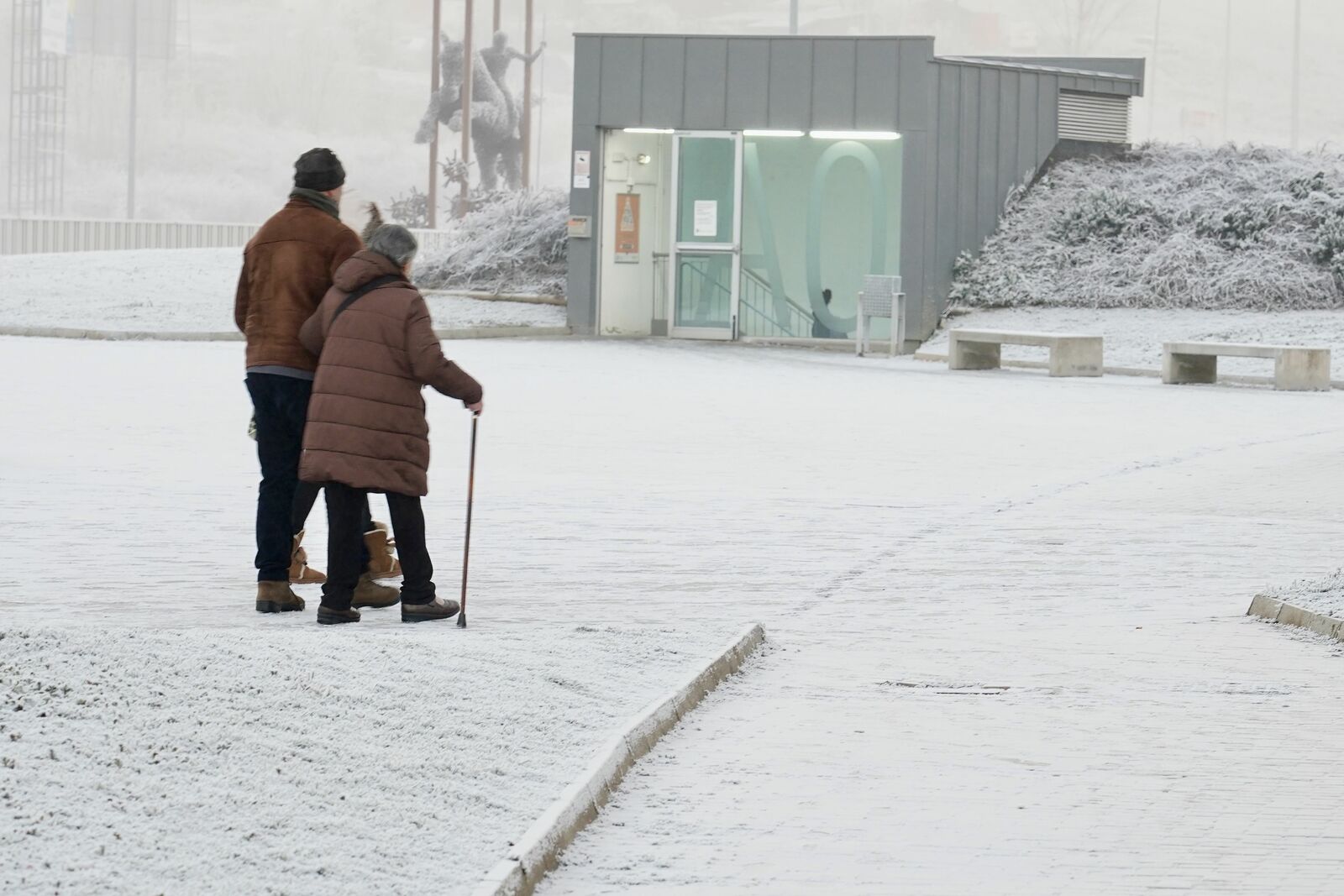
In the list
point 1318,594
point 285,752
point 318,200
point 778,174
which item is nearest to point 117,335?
point 778,174

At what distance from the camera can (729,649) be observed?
727 cm

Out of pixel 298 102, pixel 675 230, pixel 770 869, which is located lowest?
pixel 770 869

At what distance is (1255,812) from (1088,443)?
10.5m

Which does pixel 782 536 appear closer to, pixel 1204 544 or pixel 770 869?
pixel 1204 544

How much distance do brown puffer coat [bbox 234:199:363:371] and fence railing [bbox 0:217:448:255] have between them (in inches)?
1621

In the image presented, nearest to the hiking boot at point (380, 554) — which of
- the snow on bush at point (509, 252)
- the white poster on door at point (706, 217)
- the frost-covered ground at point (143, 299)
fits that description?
the frost-covered ground at point (143, 299)

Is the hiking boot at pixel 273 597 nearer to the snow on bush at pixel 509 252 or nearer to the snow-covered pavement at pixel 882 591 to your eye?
the snow-covered pavement at pixel 882 591

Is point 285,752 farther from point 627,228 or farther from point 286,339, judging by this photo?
point 627,228

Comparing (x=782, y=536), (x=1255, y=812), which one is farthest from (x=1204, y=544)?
(x=1255, y=812)

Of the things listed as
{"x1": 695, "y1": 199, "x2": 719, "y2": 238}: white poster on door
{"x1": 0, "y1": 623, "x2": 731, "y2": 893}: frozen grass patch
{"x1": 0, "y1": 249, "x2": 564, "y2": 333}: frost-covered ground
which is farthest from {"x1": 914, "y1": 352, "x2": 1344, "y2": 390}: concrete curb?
{"x1": 0, "y1": 623, "x2": 731, "y2": 893}: frozen grass patch

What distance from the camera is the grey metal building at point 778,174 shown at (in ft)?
93.1

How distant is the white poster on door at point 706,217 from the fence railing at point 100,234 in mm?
21743

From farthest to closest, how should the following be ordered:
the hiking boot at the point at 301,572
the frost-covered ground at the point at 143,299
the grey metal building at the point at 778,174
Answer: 1. the grey metal building at the point at 778,174
2. the frost-covered ground at the point at 143,299
3. the hiking boot at the point at 301,572

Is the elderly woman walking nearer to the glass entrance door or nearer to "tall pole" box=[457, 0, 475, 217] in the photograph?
the glass entrance door
